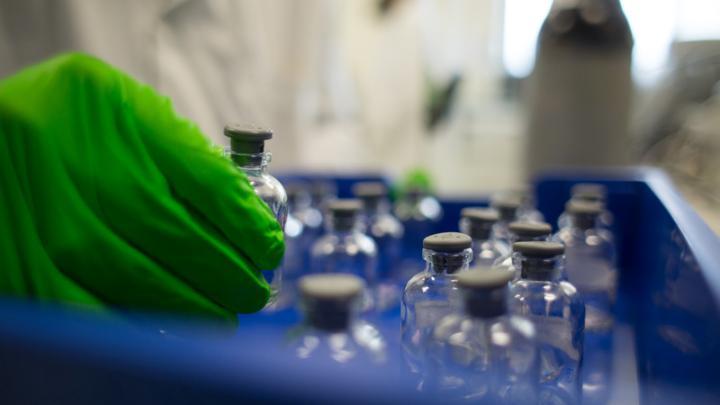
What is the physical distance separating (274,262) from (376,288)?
67 centimetres

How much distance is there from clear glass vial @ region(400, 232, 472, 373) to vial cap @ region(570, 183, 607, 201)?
0.60 metres

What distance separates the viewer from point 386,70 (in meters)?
3.46

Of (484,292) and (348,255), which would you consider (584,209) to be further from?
(484,292)

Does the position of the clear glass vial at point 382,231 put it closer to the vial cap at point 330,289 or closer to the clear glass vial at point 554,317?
the clear glass vial at point 554,317

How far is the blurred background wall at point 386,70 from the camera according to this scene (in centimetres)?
164

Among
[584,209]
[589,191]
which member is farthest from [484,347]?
[589,191]

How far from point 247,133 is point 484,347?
1.02 feet

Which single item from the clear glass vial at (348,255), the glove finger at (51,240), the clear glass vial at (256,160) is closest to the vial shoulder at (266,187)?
the clear glass vial at (256,160)

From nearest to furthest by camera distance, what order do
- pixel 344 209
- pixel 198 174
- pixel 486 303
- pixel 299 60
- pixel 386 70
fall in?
pixel 486 303 → pixel 198 174 → pixel 344 209 → pixel 299 60 → pixel 386 70

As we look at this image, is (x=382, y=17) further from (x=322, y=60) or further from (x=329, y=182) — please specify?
(x=329, y=182)

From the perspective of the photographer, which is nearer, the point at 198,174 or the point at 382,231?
the point at 198,174

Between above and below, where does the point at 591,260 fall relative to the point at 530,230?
below

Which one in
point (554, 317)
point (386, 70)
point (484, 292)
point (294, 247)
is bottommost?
point (294, 247)

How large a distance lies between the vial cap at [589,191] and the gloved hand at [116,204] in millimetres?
761
